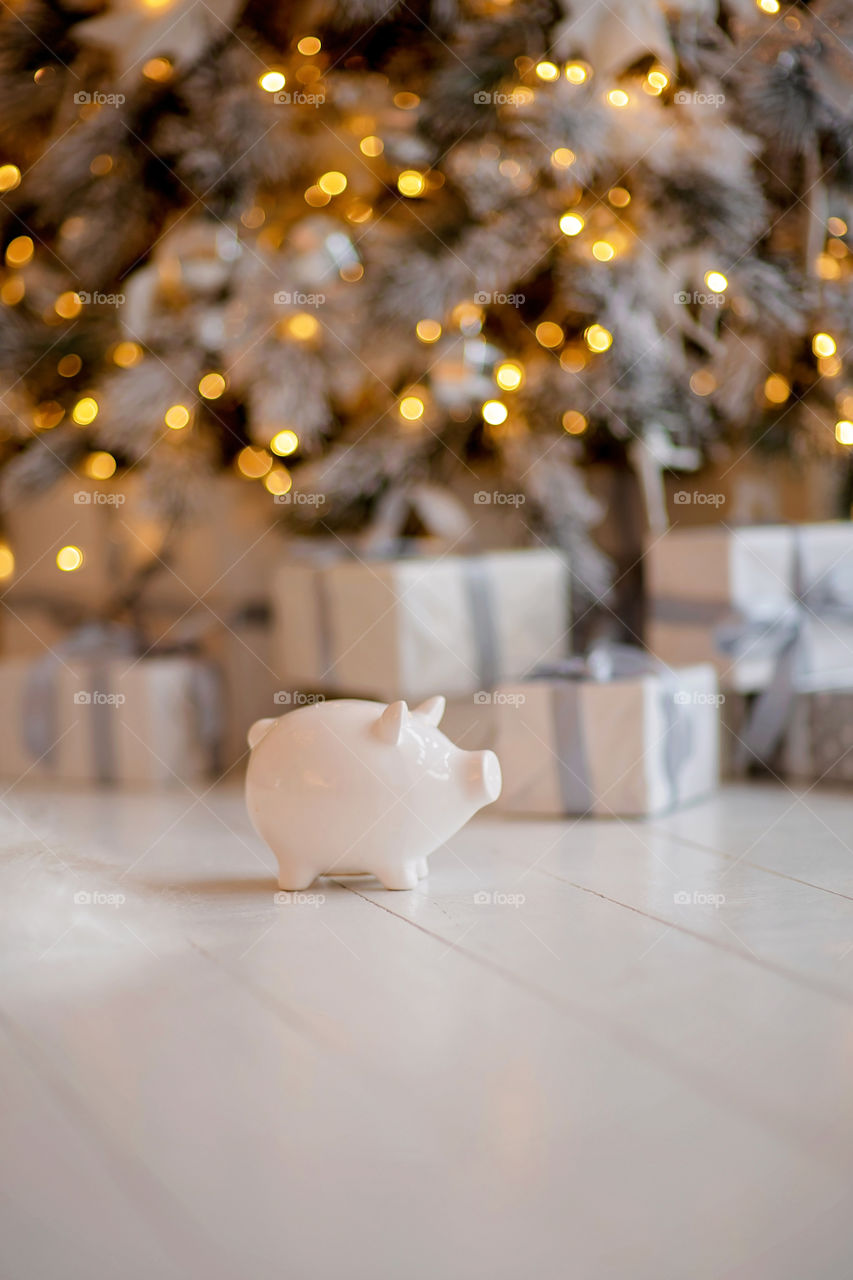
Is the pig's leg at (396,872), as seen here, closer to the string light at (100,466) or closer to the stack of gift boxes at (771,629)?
the stack of gift boxes at (771,629)

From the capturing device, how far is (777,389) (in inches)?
67.9

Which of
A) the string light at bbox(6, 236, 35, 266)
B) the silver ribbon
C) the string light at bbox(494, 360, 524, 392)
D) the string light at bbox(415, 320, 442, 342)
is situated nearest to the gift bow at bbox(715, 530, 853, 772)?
the silver ribbon

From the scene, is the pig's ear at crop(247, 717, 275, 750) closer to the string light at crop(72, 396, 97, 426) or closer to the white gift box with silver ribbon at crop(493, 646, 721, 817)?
the white gift box with silver ribbon at crop(493, 646, 721, 817)

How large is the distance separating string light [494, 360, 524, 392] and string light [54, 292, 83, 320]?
0.59 m

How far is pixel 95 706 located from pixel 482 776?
2.49ft

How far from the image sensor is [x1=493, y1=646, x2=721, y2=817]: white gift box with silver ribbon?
146 cm

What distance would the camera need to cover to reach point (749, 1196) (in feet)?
1.97

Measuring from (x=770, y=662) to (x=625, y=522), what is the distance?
0.37 meters

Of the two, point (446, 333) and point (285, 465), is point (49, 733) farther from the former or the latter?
point (446, 333)

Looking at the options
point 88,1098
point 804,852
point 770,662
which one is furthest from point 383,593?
point 88,1098

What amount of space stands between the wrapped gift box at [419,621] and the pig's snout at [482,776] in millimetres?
449

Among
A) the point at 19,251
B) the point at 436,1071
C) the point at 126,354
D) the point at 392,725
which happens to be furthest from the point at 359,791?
the point at 19,251

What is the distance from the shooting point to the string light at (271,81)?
1.63 metres

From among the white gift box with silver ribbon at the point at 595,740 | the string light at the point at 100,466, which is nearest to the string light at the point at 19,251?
the string light at the point at 100,466
